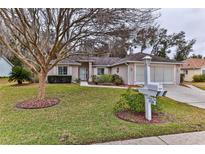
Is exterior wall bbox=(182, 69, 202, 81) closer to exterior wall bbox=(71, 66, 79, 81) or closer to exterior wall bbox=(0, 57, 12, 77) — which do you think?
exterior wall bbox=(71, 66, 79, 81)

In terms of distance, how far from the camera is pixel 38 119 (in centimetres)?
633

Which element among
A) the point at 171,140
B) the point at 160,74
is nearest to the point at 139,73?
the point at 160,74

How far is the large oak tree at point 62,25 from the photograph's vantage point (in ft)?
22.6

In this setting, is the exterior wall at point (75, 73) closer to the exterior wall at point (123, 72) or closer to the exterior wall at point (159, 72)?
the exterior wall at point (123, 72)

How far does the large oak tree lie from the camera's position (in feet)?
22.6

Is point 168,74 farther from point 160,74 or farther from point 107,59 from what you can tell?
point 107,59

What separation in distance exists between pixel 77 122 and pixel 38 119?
4.43 ft

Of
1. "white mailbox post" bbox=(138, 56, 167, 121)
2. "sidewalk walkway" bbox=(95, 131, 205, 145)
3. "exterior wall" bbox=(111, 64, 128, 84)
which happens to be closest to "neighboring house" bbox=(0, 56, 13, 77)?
"exterior wall" bbox=(111, 64, 128, 84)

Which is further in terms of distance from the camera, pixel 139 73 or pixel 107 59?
pixel 107 59

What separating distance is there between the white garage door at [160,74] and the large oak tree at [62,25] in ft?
26.7

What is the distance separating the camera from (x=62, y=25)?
28.0 ft

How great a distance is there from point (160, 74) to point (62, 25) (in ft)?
36.1
